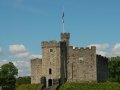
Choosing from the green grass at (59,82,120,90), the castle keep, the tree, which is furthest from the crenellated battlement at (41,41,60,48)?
the tree

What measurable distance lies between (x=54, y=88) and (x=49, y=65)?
12.0 metres

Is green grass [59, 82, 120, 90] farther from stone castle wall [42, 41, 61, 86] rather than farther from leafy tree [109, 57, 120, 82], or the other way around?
leafy tree [109, 57, 120, 82]

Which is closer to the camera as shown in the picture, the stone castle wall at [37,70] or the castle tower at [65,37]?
the stone castle wall at [37,70]

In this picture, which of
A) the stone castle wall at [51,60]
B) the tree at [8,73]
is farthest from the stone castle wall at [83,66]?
the tree at [8,73]

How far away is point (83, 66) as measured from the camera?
77688 mm

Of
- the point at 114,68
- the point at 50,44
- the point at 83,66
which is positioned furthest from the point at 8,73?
the point at 83,66

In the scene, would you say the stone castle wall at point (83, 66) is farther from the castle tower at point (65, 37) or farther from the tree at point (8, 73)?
the tree at point (8, 73)

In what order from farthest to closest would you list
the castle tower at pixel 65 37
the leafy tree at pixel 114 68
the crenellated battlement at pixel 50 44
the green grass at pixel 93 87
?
1. the leafy tree at pixel 114 68
2. the castle tower at pixel 65 37
3. the crenellated battlement at pixel 50 44
4. the green grass at pixel 93 87

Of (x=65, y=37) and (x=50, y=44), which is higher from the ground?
(x=65, y=37)

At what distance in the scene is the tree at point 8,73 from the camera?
109 meters

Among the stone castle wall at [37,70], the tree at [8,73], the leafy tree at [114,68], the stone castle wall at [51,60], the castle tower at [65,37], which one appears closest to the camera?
the stone castle wall at [51,60]

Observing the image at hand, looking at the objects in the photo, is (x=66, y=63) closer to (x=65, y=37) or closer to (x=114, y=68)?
(x=65, y=37)

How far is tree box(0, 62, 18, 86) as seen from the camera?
10944cm

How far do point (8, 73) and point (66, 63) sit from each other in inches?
1399
